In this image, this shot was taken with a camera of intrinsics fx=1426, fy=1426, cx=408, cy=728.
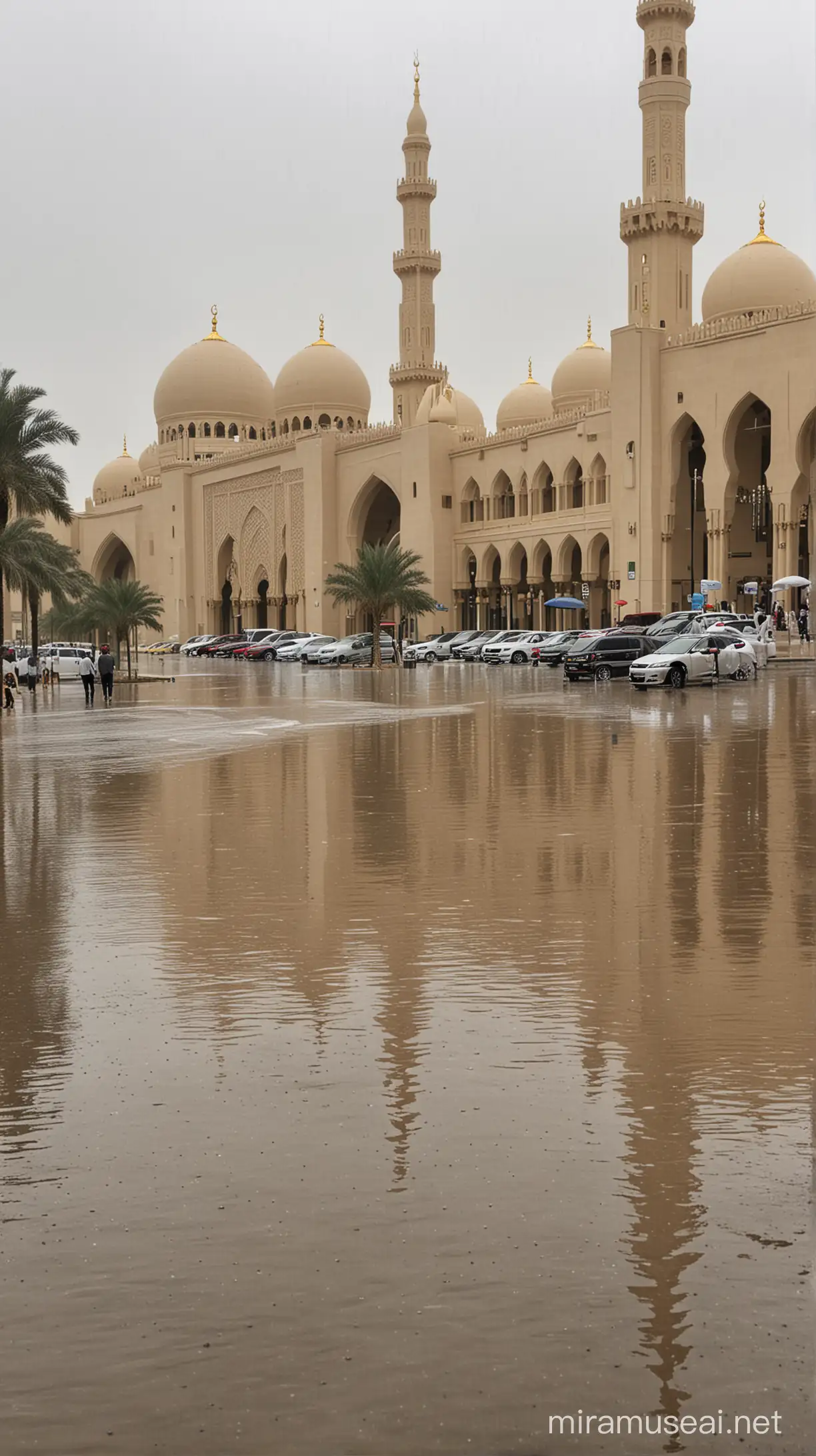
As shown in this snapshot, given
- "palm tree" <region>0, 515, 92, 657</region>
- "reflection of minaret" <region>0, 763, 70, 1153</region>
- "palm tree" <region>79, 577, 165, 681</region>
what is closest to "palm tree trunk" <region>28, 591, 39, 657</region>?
"palm tree" <region>0, 515, 92, 657</region>

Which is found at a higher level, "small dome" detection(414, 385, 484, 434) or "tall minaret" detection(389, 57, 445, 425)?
"tall minaret" detection(389, 57, 445, 425)

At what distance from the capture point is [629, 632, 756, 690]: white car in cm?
2716

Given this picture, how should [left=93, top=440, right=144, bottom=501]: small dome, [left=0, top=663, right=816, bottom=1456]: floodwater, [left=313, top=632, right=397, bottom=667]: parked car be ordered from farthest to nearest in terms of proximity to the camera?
1. [left=93, top=440, right=144, bottom=501]: small dome
2. [left=313, top=632, right=397, bottom=667]: parked car
3. [left=0, top=663, right=816, bottom=1456]: floodwater

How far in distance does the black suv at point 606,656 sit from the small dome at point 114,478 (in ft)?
202

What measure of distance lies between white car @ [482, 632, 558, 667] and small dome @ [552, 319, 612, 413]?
2003 cm

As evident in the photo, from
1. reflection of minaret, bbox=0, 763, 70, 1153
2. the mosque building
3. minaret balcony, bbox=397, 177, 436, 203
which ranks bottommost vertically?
reflection of minaret, bbox=0, 763, 70, 1153

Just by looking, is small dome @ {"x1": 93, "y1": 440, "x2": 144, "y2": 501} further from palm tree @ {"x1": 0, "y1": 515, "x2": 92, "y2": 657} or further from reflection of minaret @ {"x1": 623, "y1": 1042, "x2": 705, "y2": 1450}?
reflection of minaret @ {"x1": 623, "y1": 1042, "x2": 705, "y2": 1450}

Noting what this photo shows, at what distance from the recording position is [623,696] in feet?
81.7

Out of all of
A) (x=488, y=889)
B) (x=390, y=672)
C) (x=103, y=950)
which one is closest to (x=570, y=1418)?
(x=103, y=950)

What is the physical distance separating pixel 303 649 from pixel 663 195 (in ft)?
65.4

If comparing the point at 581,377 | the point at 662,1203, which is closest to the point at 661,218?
the point at 581,377

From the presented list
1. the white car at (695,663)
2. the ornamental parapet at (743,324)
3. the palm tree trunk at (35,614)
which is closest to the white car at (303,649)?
the palm tree trunk at (35,614)

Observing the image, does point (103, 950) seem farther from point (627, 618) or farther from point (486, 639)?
point (486, 639)

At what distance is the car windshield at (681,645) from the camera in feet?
91.5
